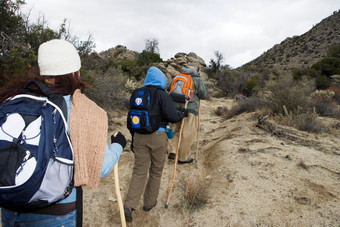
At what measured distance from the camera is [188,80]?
435 cm

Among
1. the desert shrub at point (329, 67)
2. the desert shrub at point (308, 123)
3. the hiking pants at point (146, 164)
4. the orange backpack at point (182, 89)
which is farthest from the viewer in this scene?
the desert shrub at point (329, 67)

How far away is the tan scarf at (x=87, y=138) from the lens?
3.92ft

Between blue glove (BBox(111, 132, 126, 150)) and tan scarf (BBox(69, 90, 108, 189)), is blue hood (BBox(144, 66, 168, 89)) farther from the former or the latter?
tan scarf (BBox(69, 90, 108, 189))

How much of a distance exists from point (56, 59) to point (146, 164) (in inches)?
84.9

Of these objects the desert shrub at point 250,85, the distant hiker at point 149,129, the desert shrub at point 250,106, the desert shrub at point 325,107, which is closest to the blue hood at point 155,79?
the distant hiker at point 149,129

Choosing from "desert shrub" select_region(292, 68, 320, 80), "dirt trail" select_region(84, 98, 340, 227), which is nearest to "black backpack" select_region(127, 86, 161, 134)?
"dirt trail" select_region(84, 98, 340, 227)

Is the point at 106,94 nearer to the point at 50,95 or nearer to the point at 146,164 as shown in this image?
the point at 146,164

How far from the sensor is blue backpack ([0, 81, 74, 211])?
97 centimetres

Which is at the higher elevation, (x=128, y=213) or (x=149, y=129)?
(x=149, y=129)

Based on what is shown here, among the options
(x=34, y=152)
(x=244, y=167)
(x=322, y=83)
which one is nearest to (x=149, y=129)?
(x=34, y=152)

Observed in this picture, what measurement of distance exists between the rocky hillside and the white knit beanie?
29433mm

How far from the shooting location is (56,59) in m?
1.27

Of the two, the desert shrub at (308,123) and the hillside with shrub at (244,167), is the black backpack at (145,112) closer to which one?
the hillside with shrub at (244,167)

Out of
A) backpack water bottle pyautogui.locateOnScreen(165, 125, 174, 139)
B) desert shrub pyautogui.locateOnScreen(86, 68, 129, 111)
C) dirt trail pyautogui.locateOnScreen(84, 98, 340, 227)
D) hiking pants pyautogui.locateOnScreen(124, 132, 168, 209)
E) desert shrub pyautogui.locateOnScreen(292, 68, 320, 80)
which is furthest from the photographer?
desert shrub pyautogui.locateOnScreen(292, 68, 320, 80)
